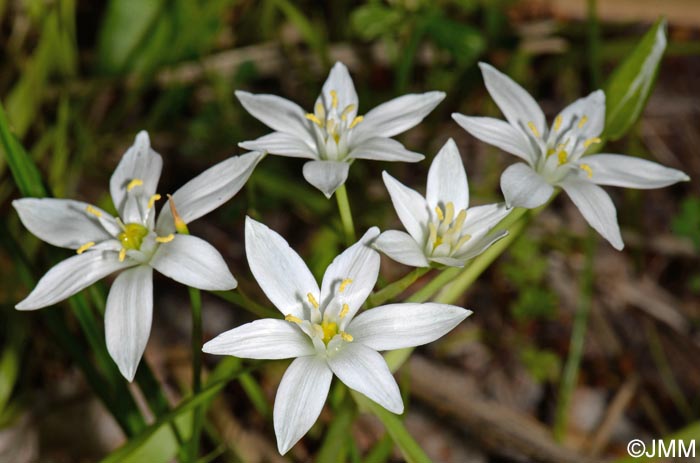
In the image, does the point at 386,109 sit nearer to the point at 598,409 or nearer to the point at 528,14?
the point at 598,409

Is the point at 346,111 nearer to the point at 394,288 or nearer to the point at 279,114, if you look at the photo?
the point at 279,114

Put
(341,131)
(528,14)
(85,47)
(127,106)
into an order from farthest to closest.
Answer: (528,14) → (85,47) → (127,106) → (341,131)

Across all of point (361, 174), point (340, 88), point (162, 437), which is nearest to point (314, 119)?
point (340, 88)

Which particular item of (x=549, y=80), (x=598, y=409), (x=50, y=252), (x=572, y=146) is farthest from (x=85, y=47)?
(x=598, y=409)

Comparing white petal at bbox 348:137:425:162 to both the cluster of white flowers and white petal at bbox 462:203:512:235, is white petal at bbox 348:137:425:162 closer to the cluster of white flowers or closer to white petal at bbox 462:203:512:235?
the cluster of white flowers

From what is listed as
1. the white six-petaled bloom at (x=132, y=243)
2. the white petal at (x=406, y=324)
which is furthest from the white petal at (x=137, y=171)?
the white petal at (x=406, y=324)
